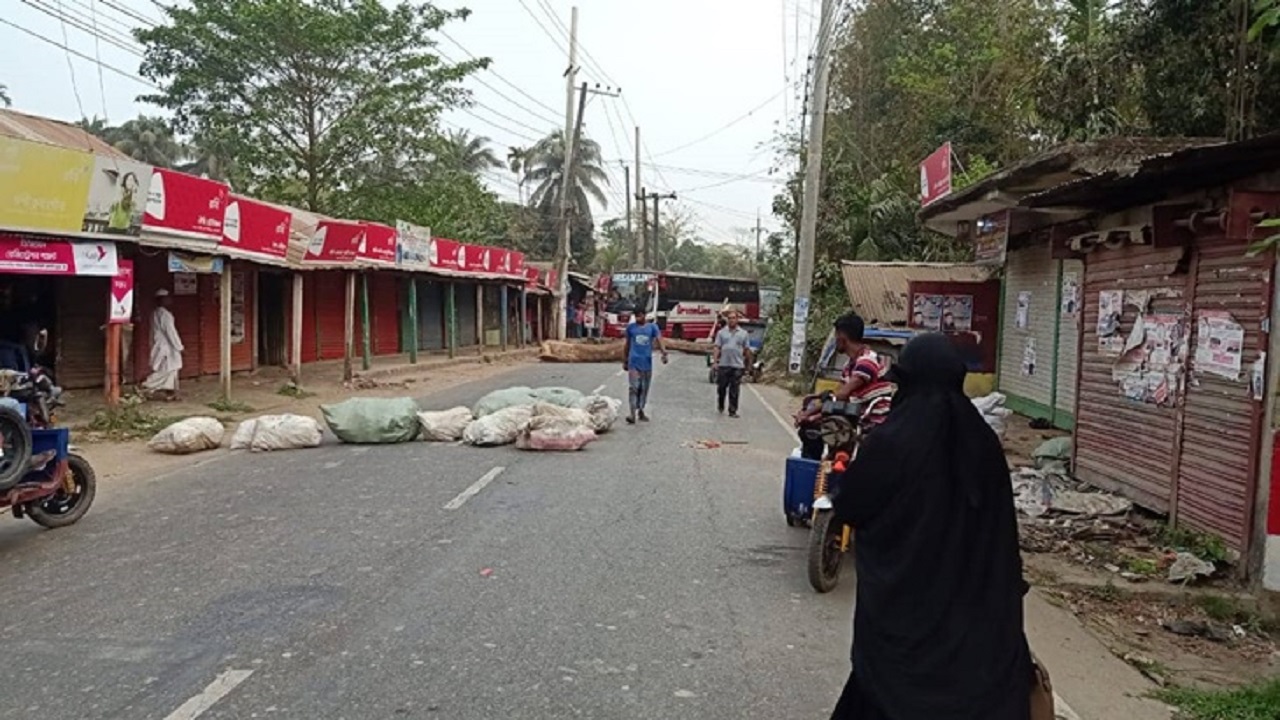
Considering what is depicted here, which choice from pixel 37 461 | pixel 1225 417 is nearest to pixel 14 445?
pixel 37 461

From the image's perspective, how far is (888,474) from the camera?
297 cm

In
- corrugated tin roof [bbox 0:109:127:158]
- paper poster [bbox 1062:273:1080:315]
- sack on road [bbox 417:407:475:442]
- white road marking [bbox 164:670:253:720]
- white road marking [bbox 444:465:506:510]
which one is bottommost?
white road marking [bbox 444:465:506:510]

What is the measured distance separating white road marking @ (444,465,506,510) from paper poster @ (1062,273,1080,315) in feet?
24.4

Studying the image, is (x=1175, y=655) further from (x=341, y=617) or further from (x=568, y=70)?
(x=568, y=70)

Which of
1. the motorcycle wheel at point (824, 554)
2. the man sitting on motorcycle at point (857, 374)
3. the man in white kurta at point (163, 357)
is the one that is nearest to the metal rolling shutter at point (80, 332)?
the man in white kurta at point (163, 357)

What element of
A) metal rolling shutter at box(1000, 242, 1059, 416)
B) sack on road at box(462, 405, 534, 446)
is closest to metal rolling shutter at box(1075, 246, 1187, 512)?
metal rolling shutter at box(1000, 242, 1059, 416)

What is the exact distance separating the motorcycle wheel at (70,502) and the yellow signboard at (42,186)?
5.27 m

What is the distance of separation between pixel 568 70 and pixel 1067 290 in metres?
28.4

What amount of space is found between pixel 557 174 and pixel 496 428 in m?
48.5

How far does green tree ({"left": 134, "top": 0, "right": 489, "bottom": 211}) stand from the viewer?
27312 mm

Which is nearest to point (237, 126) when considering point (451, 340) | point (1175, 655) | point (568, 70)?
point (451, 340)

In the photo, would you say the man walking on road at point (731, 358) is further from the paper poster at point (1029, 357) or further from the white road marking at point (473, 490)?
the white road marking at point (473, 490)

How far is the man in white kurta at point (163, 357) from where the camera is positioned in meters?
16.5

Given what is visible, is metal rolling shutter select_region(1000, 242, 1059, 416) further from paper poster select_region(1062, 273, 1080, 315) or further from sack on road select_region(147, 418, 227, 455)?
sack on road select_region(147, 418, 227, 455)
